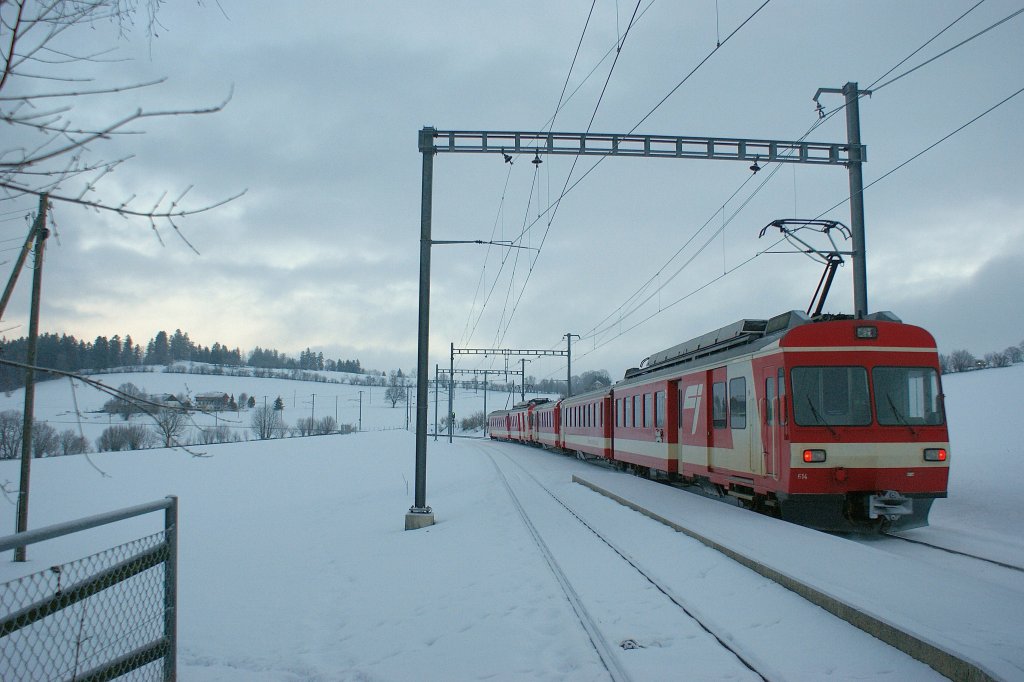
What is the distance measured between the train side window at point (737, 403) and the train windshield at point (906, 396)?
81.7 inches

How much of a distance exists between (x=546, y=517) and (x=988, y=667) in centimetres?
921

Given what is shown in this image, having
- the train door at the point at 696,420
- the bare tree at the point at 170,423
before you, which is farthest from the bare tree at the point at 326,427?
the bare tree at the point at 170,423

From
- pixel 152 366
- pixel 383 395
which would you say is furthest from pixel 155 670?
pixel 383 395

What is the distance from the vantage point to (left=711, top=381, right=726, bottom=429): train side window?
12927 mm

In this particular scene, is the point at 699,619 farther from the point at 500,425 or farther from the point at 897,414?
the point at 500,425

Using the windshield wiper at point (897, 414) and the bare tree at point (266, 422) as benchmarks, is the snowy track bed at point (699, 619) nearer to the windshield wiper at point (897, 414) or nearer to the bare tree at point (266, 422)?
the windshield wiper at point (897, 414)

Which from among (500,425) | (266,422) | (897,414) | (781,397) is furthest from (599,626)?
(500,425)

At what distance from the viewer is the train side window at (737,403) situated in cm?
1198

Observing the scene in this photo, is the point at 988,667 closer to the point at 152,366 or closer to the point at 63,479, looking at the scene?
the point at 152,366

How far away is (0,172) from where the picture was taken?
318 centimetres

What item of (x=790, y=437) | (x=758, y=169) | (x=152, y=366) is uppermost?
(x=758, y=169)

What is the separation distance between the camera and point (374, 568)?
962cm

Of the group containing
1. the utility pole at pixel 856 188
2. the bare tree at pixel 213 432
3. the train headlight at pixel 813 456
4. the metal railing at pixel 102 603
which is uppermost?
the utility pole at pixel 856 188

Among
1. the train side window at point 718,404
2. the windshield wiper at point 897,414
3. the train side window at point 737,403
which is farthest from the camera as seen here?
the train side window at point 718,404
